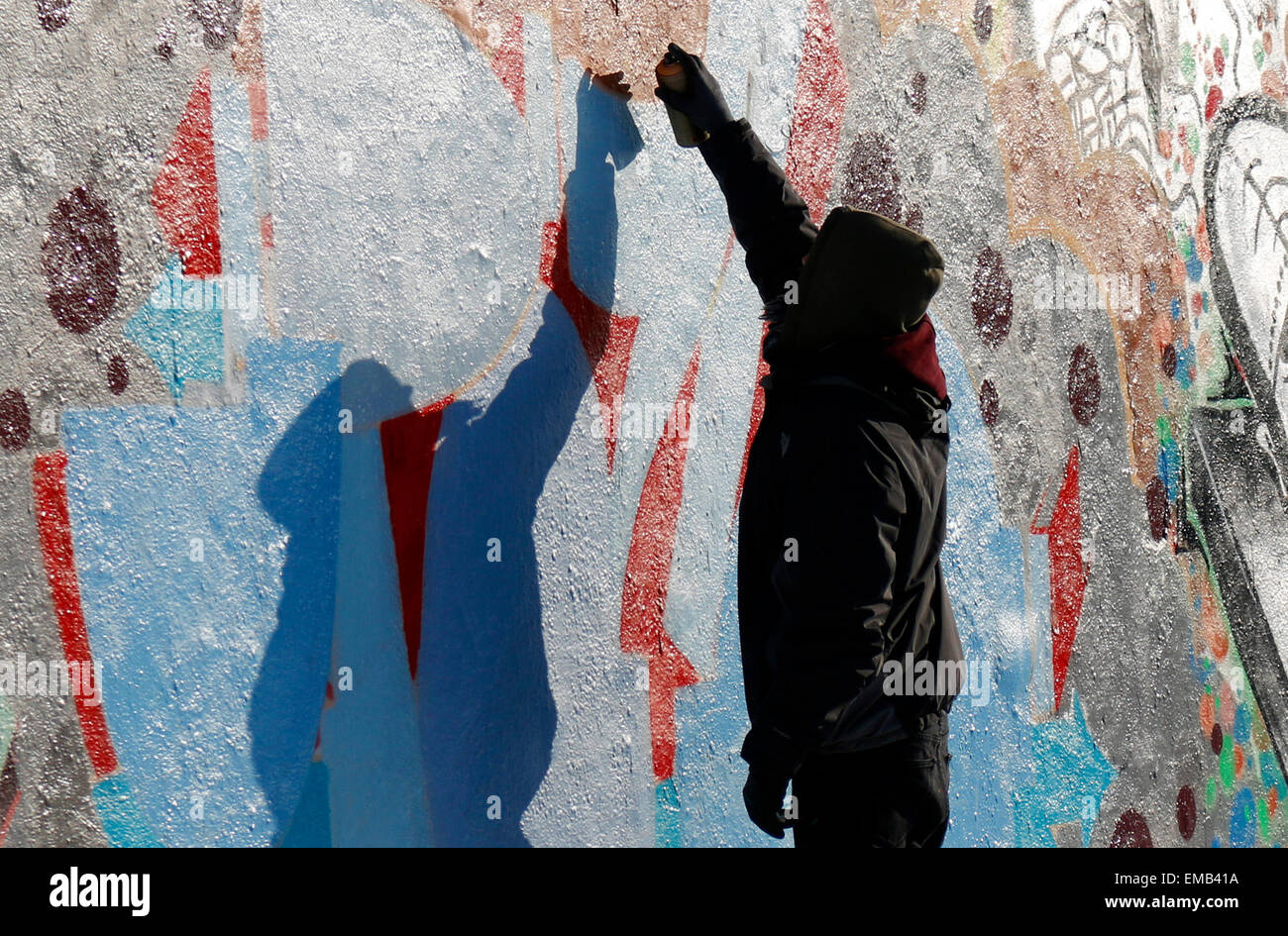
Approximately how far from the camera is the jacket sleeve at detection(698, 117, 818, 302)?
2396mm

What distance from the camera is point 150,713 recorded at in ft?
6.11

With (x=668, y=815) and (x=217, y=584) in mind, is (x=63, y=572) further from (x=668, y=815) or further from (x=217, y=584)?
(x=668, y=815)

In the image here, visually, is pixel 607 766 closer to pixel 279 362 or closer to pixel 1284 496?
pixel 279 362

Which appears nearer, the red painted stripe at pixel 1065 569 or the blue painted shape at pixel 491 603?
the blue painted shape at pixel 491 603

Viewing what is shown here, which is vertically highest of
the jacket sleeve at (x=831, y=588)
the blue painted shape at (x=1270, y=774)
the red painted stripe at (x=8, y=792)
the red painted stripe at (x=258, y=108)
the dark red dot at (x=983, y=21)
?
the dark red dot at (x=983, y=21)

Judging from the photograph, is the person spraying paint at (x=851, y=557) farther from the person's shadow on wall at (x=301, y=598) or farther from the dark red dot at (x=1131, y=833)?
the dark red dot at (x=1131, y=833)

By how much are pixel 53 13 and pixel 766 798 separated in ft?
5.52

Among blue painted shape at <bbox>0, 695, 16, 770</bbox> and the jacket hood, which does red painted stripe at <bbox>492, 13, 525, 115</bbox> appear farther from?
blue painted shape at <bbox>0, 695, 16, 770</bbox>

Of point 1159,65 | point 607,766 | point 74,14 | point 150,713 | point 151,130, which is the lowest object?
point 607,766

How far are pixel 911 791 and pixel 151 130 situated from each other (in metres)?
1.75

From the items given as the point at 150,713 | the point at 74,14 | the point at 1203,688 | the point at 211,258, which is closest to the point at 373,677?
the point at 150,713

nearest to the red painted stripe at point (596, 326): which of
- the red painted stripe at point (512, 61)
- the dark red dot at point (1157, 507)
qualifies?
the red painted stripe at point (512, 61)

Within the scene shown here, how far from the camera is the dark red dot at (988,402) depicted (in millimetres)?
3287

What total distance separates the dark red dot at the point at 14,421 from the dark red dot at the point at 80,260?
134 mm
